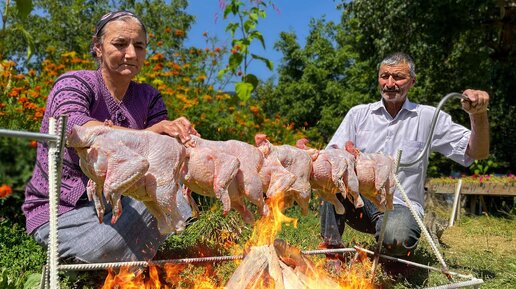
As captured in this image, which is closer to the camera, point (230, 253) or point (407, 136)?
point (407, 136)

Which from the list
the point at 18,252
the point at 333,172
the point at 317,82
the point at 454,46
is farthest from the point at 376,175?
the point at 317,82

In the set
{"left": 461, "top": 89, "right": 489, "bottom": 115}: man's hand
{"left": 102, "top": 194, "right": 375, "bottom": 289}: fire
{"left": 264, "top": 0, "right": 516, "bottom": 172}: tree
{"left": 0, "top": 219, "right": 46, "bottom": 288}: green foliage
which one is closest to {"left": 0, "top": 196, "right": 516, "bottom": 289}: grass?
{"left": 0, "top": 219, "right": 46, "bottom": 288}: green foliage

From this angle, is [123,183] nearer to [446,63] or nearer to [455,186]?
[455,186]

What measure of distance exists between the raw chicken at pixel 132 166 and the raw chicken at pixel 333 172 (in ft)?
2.65

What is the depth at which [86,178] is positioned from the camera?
11.3 ft

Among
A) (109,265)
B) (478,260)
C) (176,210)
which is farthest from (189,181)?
(478,260)

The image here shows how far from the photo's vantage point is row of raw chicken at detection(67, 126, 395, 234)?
6.91ft

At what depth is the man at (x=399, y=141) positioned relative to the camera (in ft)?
13.7

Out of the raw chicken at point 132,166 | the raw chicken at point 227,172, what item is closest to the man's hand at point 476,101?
the raw chicken at point 227,172

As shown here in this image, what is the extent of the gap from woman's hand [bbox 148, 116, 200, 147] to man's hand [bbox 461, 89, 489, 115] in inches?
81.2

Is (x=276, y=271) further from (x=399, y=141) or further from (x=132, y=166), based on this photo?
(x=399, y=141)

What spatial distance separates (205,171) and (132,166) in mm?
361

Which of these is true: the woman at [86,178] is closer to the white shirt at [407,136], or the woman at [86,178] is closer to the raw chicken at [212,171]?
the raw chicken at [212,171]

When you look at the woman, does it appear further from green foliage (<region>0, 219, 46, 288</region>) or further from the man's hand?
the man's hand
